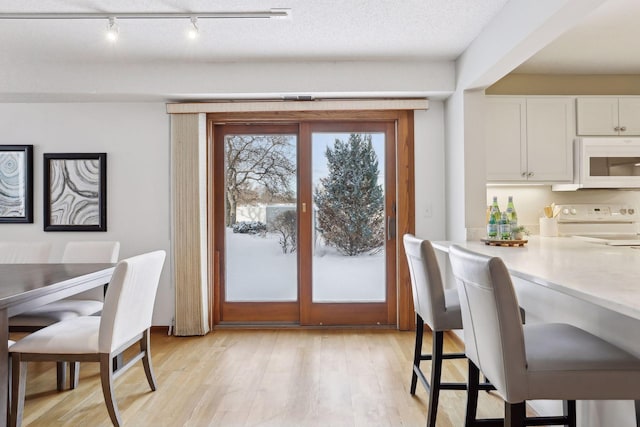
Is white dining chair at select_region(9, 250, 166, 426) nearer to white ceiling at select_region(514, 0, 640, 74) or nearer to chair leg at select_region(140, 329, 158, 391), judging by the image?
chair leg at select_region(140, 329, 158, 391)

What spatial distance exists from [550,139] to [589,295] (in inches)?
117

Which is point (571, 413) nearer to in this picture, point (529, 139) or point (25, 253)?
point (529, 139)

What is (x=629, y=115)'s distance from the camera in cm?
387

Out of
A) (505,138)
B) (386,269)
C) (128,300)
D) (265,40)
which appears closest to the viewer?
(128,300)

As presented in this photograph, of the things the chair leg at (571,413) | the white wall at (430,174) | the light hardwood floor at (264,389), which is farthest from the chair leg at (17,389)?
the white wall at (430,174)

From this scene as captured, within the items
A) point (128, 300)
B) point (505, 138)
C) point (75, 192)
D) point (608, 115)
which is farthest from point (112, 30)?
point (608, 115)

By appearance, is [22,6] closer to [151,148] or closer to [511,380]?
[151,148]

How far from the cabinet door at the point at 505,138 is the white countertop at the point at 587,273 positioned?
52.3 inches

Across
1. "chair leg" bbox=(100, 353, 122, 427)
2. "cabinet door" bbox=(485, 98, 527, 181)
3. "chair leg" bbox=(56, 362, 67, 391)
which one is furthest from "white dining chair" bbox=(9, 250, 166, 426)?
"cabinet door" bbox=(485, 98, 527, 181)

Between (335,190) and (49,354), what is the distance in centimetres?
267

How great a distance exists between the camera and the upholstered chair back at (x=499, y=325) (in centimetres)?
134

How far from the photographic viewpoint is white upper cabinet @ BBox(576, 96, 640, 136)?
3842 millimetres

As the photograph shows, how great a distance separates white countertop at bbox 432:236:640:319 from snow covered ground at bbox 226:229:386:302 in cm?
173

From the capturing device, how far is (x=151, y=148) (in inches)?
162
